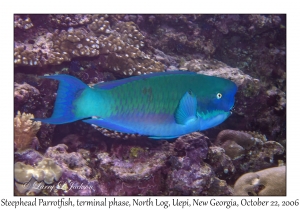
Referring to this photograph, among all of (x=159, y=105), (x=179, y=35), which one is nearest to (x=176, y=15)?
(x=179, y=35)

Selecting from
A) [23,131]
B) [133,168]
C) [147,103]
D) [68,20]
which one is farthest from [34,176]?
[68,20]

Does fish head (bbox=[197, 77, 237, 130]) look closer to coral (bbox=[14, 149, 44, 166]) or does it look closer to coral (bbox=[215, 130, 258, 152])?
coral (bbox=[14, 149, 44, 166])

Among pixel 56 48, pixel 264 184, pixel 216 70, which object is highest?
pixel 56 48

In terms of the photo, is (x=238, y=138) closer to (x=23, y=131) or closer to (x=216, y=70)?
(x=216, y=70)

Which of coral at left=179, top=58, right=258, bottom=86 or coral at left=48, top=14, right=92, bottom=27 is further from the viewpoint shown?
coral at left=179, top=58, right=258, bottom=86

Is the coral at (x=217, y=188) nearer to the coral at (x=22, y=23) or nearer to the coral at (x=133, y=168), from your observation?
the coral at (x=133, y=168)

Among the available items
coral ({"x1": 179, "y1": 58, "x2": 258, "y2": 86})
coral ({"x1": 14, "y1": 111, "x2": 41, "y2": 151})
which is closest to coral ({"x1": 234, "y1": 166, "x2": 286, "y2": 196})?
coral ({"x1": 179, "y1": 58, "x2": 258, "y2": 86})

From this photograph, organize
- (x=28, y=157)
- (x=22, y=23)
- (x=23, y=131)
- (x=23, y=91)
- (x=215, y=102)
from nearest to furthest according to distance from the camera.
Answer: (x=215, y=102), (x=28, y=157), (x=23, y=131), (x=23, y=91), (x=22, y=23)
